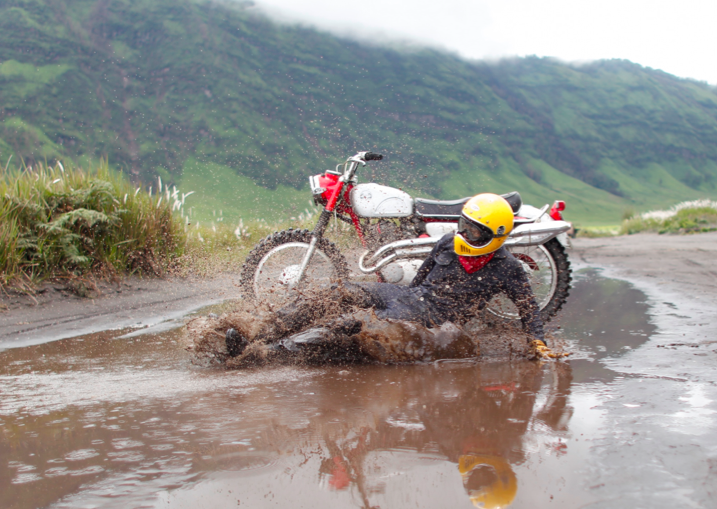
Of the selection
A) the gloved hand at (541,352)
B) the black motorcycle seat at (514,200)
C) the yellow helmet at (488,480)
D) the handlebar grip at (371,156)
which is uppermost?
the handlebar grip at (371,156)

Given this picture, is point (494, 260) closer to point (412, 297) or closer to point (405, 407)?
point (412, 297)

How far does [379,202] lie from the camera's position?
4.95 m

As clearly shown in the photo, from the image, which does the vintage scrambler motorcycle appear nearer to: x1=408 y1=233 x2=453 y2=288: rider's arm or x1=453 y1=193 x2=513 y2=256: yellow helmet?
x1=408 y1=233 x2=453 y2=288: rider's arm

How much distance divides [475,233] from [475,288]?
0.42 metres

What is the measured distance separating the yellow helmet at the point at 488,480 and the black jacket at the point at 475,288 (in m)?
1.87

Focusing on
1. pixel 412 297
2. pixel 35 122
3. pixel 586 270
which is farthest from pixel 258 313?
pixel 35 122

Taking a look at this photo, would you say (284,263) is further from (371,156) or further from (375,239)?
(371,156)

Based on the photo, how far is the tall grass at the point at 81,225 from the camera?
579 centimetres

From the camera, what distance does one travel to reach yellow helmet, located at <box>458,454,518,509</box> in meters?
1.66

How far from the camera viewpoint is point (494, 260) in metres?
3.87

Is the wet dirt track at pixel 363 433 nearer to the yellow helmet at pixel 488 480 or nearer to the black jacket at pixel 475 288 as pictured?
the yellow helmet at pixel 488 480

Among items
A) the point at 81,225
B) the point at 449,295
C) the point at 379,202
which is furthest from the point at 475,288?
the point at 81,225

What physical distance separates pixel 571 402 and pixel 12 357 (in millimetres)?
3799

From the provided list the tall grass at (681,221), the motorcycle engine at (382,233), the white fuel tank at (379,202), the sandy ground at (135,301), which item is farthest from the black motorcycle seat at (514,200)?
the tall grass at (681,221)
